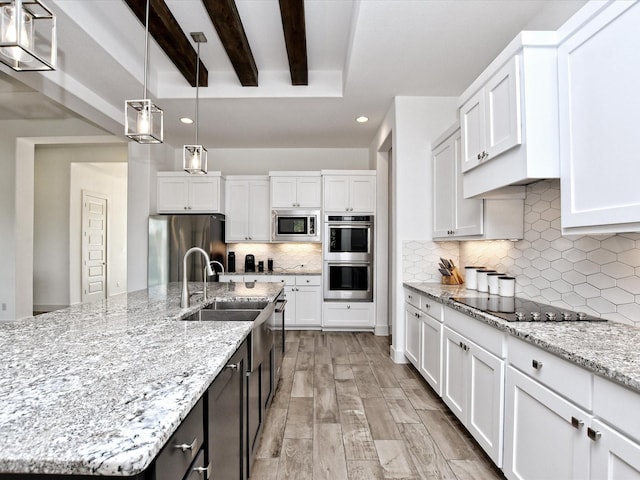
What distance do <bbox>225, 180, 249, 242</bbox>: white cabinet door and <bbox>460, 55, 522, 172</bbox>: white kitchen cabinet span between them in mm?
3522

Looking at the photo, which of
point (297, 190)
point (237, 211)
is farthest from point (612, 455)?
point (237, 211)

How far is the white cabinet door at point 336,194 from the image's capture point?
5047 millimetres

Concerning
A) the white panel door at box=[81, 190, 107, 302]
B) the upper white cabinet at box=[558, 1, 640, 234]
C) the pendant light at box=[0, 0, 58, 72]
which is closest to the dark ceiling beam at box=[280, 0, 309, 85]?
the pendant light at box=[0, 0, 58, 72]

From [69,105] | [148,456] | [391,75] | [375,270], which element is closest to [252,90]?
[391,75]

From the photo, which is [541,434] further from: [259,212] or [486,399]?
[259,212]

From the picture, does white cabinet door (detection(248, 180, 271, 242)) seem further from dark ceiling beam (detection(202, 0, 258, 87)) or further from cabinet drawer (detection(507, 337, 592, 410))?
cabinet drawer (detection(507, 337, 592, 410))

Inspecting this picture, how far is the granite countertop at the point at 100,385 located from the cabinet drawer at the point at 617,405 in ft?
3.98

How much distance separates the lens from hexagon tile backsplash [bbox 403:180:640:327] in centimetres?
172

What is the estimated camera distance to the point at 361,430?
2336mm

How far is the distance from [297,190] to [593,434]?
14.5 feet

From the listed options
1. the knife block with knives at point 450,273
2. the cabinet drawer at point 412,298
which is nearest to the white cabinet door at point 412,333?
the cabinet drawer at point 412,298

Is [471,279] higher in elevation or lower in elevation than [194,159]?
lower

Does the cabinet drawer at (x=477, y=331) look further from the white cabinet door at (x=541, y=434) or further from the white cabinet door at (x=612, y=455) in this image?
the white cabinet door at (x=612, y=455)

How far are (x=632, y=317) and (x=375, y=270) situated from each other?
11.1 feet
